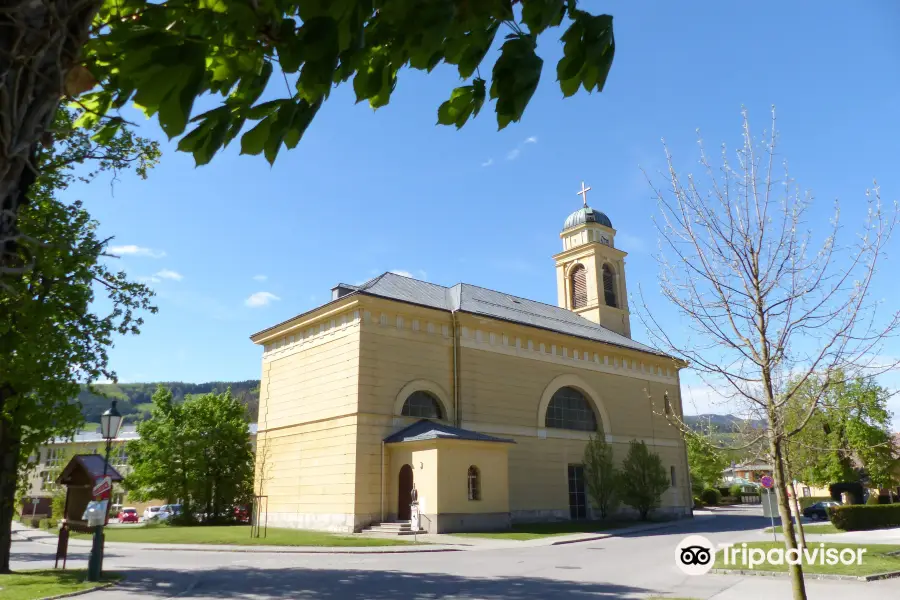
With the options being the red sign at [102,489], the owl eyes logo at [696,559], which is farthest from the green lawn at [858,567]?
the red sign at [102,489]

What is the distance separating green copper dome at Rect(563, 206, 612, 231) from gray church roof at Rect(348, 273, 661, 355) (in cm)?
650

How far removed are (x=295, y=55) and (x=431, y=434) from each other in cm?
2322

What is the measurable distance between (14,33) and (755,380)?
9.15 m

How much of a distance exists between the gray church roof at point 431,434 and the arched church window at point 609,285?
18856 millimetres

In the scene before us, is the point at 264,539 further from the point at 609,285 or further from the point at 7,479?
the point at 609,285

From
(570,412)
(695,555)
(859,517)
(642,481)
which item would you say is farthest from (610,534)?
(695,555)

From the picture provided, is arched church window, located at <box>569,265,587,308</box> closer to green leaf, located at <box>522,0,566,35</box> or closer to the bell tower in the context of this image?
the bell tower

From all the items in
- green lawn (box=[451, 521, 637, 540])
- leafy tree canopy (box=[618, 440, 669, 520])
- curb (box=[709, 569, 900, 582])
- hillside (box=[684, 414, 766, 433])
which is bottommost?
green lawn (box=[451, 521, 637, 540])

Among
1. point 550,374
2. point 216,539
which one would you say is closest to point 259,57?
point 216,539

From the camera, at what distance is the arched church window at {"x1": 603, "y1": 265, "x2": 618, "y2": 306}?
1703 inches

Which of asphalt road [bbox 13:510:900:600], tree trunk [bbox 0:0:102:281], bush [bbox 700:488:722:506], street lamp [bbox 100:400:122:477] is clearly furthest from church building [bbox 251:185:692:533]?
bush [bbox 700:488:722:506]

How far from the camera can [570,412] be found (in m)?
34.3

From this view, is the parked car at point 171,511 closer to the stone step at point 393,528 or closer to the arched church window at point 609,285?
the stone step at point 393,528

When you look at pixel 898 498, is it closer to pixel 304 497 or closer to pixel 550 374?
pixel 550 374
